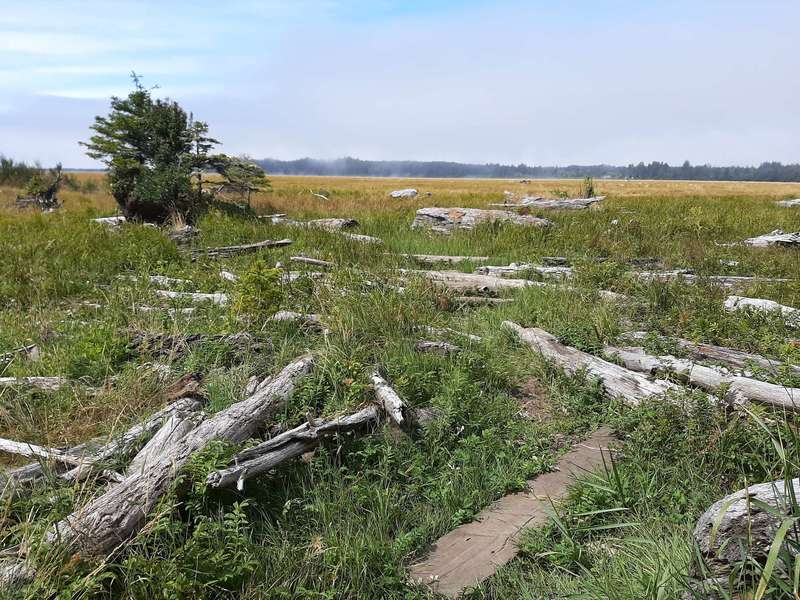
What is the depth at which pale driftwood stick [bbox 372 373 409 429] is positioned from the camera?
4.21 m

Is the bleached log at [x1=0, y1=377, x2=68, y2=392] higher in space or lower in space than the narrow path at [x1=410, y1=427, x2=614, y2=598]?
higher

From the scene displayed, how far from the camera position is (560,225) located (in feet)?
48.9

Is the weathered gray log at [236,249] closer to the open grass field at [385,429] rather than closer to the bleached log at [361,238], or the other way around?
the bleached log at [361,238]

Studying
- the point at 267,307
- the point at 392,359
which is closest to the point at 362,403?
the point at 392,359

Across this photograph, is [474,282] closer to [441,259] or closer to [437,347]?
[441,259]

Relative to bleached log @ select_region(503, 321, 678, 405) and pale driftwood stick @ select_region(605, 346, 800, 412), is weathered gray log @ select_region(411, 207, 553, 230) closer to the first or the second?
bleached log @ select_region(503, 321, 678, 405)

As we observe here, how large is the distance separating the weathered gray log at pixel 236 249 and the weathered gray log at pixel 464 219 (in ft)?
15.8

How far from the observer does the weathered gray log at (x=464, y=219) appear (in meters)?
14.8

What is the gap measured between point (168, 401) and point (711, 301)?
22.0 ft

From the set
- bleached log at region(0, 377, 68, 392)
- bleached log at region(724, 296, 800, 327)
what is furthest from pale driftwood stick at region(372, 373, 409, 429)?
bleached log at region(724, 296, 800, 327)

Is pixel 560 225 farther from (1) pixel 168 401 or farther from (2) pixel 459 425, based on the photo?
(1) pixel 168 401

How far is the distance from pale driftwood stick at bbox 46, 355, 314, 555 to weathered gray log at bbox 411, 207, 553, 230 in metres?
11.3

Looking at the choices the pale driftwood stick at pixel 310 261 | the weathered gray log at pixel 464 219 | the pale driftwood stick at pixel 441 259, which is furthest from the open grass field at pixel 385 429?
the weathered gray log at pixel 464 219

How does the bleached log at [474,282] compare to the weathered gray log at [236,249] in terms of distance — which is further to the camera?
the weathered gray log at [236,249]
